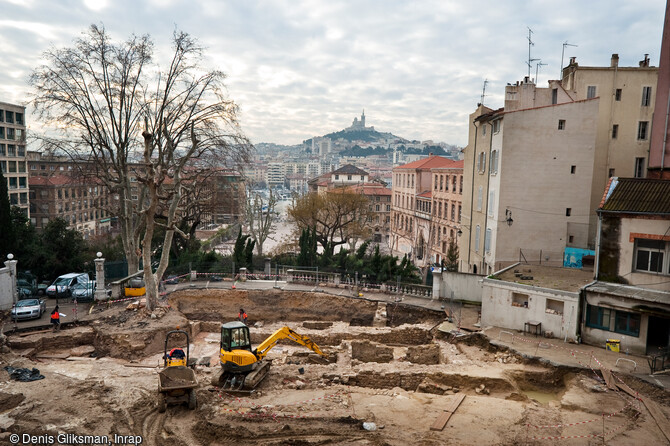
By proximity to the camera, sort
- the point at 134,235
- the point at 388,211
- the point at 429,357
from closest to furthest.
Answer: the point at 429,357 < the point at 134,235 < the point at 388,211

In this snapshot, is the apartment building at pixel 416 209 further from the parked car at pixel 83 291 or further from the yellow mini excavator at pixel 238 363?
the yellow mini excavator at pixel 238 363

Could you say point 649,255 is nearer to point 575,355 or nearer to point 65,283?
point 575,355

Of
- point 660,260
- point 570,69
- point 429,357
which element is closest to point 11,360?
point 429,357

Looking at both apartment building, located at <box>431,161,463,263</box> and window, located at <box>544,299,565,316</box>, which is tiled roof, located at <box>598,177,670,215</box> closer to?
window, located at <box>544,299,565,316</box>

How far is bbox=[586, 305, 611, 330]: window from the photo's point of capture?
19.3 m

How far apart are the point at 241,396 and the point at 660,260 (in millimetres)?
17278

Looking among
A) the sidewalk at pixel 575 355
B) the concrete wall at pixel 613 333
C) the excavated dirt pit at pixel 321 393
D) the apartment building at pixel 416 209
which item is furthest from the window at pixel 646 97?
the apartment building at pixel 416 209

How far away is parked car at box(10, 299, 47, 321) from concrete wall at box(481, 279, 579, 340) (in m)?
22.3

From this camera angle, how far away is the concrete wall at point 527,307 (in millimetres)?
19906

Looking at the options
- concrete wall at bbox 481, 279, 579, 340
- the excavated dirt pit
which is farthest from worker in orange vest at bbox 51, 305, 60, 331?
concrete wall at bbox 481, 279, 579, 340

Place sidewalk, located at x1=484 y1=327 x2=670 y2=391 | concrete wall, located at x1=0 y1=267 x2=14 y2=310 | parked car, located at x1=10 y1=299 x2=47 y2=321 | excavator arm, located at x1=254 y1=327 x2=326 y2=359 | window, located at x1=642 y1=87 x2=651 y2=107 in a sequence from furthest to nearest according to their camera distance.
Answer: window, located at x1=642 y1=87 x2=651 y2=107, concrete wall, located at x1=0 y1=267 x2=14 y2=310, parked car, located at x1=10 y1=299 x2=47 y2=321, excavator arm, located at x1=254 y1=327 x2=326 y2=359, sidewalk, located at x1=484 y1=327 x2=670 y2=391

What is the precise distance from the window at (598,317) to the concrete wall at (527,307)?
555 millimetres

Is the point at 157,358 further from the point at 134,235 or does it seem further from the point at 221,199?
the point at 221,199

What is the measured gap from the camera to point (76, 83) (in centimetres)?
2583
